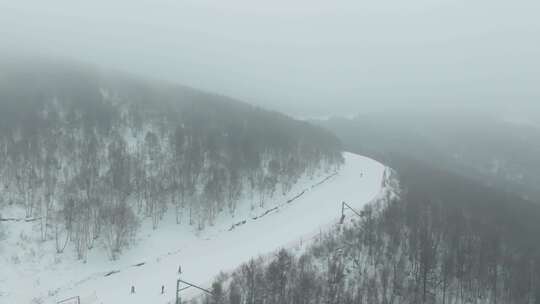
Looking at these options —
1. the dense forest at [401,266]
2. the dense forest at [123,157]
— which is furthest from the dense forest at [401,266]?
the dense forest at [123,157]

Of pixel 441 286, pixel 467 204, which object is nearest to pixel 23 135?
pixel 441 286

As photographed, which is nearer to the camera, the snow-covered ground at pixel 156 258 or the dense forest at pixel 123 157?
the snow-covered ground at pixel 156 258

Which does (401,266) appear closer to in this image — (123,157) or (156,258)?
(156,258)

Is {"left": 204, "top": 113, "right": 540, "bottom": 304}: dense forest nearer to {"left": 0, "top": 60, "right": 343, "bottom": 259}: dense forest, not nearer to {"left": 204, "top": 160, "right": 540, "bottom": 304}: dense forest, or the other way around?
{"left": 204, "top": 160, "right": 540, "bottom": 304}: dense forest

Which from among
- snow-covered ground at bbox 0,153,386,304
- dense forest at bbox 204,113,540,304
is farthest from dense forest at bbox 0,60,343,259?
dense forest at bbox 204,113,540,304

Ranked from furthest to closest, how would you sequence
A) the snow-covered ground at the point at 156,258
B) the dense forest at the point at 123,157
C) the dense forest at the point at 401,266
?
the dense forest at the point at 123,157 → the dense forest at the point at 401,266 → the snow-covered ground at the point at 156,258

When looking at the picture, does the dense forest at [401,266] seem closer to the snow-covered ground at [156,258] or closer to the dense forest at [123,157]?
the snow-covered ground at [156,258]
